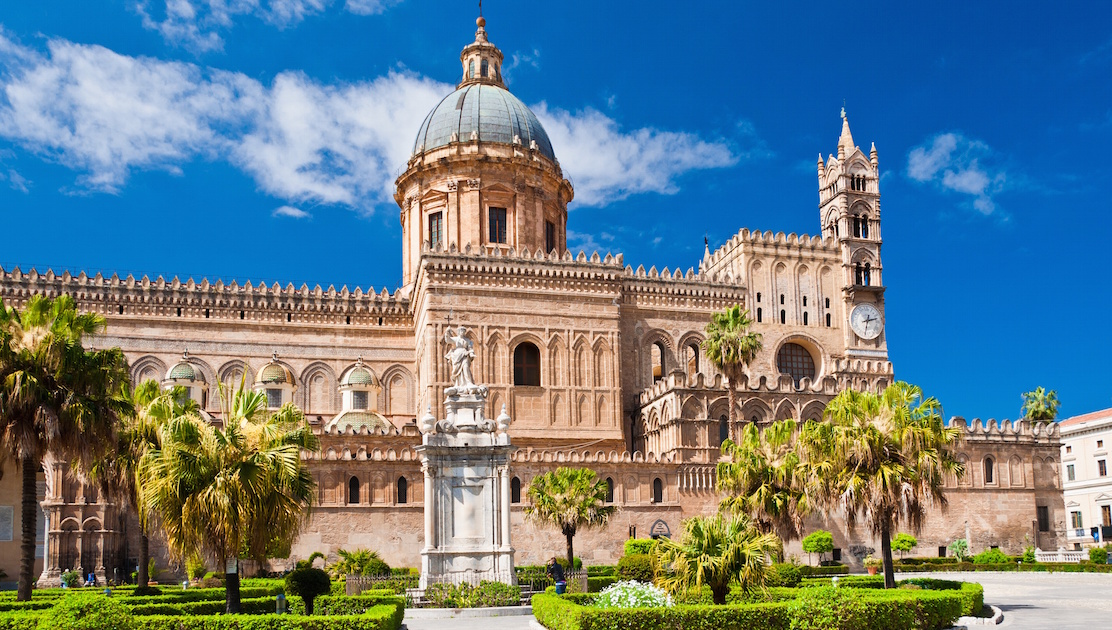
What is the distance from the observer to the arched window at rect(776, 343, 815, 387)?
55.2 metres

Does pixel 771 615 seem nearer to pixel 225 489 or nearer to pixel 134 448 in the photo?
pixel 225 489

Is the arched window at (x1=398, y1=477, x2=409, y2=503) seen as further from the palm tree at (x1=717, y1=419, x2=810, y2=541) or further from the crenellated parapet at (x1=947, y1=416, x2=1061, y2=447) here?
the crenellated parapet at (x1=947, y1=416, x2=1061, y2=447)

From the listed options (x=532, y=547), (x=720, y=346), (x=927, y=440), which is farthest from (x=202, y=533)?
(x=720, y=346)

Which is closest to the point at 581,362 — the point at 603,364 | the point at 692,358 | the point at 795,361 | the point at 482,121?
the point at 603,364

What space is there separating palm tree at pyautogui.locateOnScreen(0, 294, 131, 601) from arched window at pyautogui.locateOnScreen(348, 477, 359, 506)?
17086mm

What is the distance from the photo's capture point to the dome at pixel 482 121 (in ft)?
185

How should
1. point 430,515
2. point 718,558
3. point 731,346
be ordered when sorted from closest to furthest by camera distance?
point 718,558 → point 430,515 → point 731,346

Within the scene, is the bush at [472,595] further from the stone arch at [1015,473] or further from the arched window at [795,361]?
the stone arch at [1015,473]

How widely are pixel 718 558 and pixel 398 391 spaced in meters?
34.9

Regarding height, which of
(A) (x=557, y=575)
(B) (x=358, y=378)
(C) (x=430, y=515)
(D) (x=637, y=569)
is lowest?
(D) (x=637, y=569)

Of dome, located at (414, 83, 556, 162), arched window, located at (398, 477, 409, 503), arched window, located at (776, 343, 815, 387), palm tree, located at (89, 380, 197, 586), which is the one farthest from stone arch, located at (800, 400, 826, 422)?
palm tree, located at (89, 380, 197, 586)

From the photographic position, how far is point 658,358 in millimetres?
54875

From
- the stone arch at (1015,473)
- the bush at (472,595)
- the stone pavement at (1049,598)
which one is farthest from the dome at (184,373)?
the stone arch at (1015,473)

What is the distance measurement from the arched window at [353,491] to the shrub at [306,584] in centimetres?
1934
